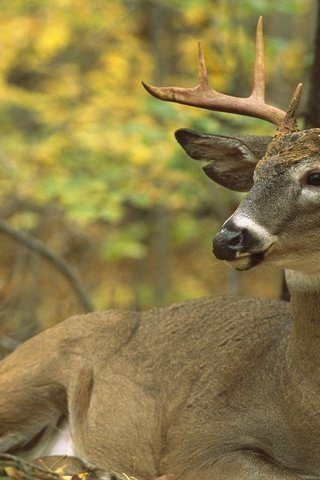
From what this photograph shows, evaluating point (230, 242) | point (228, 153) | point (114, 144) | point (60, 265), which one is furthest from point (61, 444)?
point (114, 144)

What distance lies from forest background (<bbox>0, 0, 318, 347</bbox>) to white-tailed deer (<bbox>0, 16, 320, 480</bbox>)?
7.21ft

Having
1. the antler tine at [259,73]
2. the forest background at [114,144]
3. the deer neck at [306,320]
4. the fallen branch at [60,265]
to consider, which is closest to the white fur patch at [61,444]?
the deer neck at [306,320]

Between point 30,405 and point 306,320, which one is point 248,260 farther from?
point 30,405

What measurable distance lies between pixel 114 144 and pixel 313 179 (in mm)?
6547

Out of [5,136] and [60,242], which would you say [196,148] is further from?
[60,242]

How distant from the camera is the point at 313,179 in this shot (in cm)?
518

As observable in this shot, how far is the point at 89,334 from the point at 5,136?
→ 26.0ft

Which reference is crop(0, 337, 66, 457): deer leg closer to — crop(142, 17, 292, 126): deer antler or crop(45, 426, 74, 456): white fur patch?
crop(45, 426, 74, 456): white fur patch

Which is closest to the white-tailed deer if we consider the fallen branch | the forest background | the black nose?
the black nose

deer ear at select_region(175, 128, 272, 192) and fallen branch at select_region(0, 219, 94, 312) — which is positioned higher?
deer ear at select_region(175, 128, 272, 192)

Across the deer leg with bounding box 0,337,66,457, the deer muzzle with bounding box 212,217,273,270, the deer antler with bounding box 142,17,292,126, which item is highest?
the deer antler with bounding box 142,17,292,126

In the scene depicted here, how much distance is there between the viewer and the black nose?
4910 millimetres

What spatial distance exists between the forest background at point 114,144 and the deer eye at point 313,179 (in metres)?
3.24

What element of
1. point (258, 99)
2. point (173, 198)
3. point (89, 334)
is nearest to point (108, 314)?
point (89, 334)
